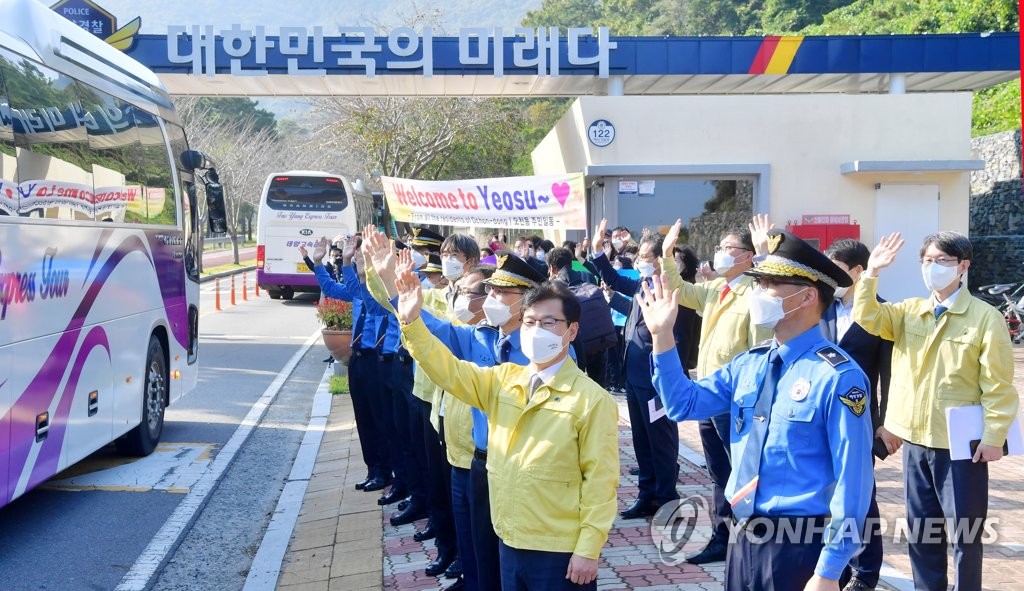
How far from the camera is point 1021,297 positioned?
657 inches

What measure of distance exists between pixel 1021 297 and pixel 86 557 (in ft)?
51.7

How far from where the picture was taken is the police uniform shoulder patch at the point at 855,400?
306cm

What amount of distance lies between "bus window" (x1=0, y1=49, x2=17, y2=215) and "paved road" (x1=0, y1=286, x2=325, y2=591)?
2.33 m

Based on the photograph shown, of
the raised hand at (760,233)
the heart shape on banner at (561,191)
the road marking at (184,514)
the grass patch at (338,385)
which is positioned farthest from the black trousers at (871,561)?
the grass patch at (338,385)

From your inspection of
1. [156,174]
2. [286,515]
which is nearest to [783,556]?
[286,515]

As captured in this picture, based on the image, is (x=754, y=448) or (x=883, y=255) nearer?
(x=754, y=448)

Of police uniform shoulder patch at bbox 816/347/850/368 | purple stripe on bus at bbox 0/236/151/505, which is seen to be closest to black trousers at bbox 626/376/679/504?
police uniform shoulder patch at bbox 816/347/850/368

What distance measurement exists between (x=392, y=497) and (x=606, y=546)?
81.1 inches

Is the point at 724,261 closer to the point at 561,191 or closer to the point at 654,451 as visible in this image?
the point at 654,451

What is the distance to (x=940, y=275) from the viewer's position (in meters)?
4.70

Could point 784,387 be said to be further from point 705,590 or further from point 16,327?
point 16,327

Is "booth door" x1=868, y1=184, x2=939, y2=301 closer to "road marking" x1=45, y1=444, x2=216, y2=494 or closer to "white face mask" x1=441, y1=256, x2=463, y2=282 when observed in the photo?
"road marking" x1=45, y1=444, x2=216, y2=494

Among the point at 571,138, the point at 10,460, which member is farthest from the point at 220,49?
the point at 10,460

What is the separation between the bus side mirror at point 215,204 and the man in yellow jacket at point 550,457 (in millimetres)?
7783
